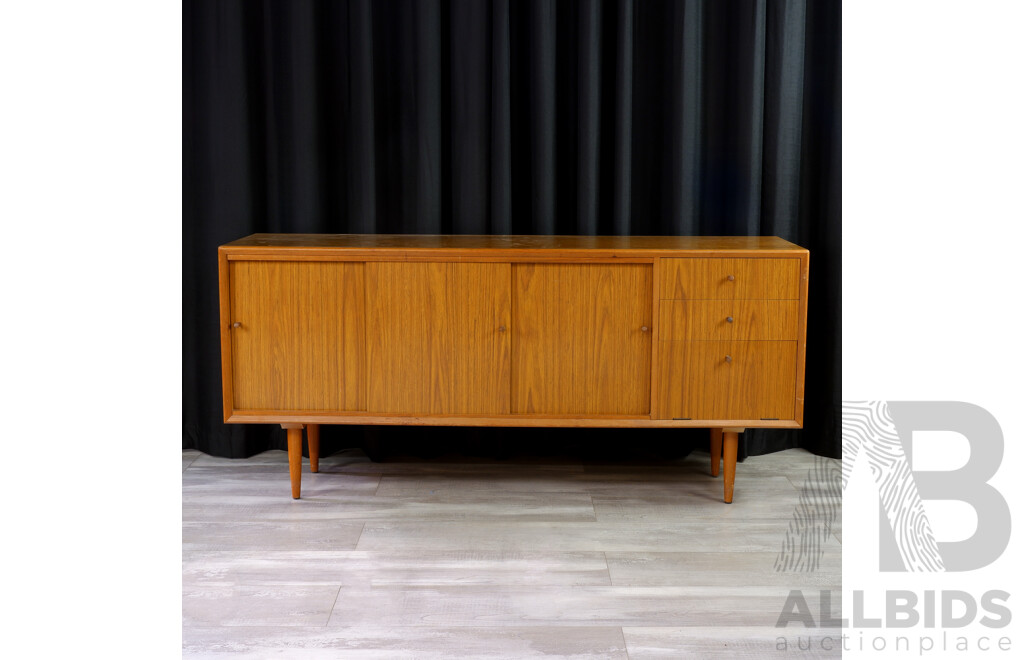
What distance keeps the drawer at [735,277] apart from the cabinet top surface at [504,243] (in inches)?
1.5

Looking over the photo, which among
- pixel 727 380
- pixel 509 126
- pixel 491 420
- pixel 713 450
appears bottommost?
pixel 713 450

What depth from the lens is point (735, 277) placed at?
88.0 inches

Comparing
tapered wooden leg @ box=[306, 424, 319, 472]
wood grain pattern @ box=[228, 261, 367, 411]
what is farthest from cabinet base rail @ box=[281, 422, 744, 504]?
wood grain pattern @ box=[228, 261, 367, 411]

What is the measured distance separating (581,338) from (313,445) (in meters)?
0.92

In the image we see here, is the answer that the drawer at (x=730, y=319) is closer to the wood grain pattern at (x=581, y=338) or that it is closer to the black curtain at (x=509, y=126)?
the wood grain pattern at (x=581, y=338)

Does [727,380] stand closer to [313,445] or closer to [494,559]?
[494,559]

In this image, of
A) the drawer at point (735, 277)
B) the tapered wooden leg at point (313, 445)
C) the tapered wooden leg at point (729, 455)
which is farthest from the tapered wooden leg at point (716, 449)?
the tapered wooden leg at point (313, 445)

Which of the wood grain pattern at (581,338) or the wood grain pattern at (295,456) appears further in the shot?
the wood grain pattern at (295,456)

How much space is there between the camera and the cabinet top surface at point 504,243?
7.45 ft

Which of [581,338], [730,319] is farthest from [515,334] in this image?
[730,319]

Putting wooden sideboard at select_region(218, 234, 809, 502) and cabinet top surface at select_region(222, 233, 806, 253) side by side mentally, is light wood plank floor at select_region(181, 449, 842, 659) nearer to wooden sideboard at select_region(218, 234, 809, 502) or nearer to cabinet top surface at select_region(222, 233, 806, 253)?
wooden sideboard at select_region(218, 234, 809, 502)

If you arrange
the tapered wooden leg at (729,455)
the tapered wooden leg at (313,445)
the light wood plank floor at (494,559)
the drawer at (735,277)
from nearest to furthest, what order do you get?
1. the light wood plank floor at (494,559)
2. the drawer at (735,277)
3. the tapered wooden leg at (729,455)
4. the tapered wooden leg at (313,445)

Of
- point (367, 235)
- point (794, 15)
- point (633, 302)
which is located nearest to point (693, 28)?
point (794, 15)
